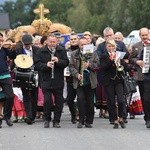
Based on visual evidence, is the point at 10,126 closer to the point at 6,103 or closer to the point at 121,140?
the point at 6,103

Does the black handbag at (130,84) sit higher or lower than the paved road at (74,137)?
higher

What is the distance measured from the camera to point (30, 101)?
13672 millimetres

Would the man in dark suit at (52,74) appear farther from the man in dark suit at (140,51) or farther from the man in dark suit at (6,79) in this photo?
the man in dark suit at (140,51)

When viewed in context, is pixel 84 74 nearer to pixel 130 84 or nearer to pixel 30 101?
pixel 130 84

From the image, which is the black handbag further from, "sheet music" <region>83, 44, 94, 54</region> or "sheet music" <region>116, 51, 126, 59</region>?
"sheet music" <region>83, 44, 94, 54</region>

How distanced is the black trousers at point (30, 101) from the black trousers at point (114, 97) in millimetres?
1787

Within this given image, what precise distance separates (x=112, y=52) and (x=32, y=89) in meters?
2.06

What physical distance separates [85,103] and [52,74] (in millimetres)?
877

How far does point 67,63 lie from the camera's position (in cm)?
1273

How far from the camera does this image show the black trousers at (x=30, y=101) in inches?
535

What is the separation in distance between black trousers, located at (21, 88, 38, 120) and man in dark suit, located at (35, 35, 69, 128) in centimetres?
84

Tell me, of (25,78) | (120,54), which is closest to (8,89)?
(25,78)

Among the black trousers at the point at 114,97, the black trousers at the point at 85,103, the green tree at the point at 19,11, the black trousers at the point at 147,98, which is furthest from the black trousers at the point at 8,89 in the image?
the green tree at the point at 19,11

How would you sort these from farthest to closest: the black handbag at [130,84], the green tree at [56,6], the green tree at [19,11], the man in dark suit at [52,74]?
the green tree at [19,11] → the green tree at [56,6] → the black handbag at [130,84] → the man in dark suit at [52,74]
